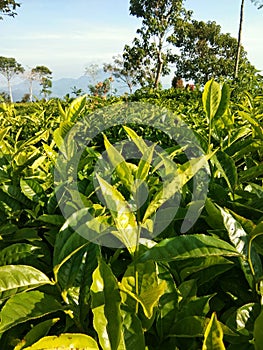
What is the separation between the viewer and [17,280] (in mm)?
735

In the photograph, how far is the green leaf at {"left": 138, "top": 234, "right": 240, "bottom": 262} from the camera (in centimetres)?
69

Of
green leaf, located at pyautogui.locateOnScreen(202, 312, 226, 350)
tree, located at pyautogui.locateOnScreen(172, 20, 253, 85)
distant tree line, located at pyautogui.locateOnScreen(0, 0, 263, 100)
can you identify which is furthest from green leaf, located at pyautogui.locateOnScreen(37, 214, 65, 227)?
tree, located at pyautogui.locateOnScreen(172, 20, 253, 85)

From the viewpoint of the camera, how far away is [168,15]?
32.6 meters

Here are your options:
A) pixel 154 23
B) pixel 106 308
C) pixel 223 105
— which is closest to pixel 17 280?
pixel 106 308

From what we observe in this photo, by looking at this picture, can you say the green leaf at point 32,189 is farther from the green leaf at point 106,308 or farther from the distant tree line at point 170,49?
the distant tree line at point 170,49

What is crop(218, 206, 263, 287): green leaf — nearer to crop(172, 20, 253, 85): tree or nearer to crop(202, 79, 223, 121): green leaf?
crop(202, 79, 223, 121): green leaf

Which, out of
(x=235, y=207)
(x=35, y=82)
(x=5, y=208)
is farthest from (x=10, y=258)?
(x=35, y=82)

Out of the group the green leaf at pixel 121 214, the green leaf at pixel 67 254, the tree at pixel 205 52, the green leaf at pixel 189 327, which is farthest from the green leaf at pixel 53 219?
the tree at pixel 205 52

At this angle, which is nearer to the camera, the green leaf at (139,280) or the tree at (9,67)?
the green leaf at (139,280)

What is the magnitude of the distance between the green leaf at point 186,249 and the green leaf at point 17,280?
7.7 inches

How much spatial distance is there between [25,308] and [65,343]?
0.16 meters

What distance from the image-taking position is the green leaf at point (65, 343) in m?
0.58

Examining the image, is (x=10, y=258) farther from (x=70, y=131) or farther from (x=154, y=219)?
(x=70, y=131)

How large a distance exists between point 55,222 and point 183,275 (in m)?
0.33
